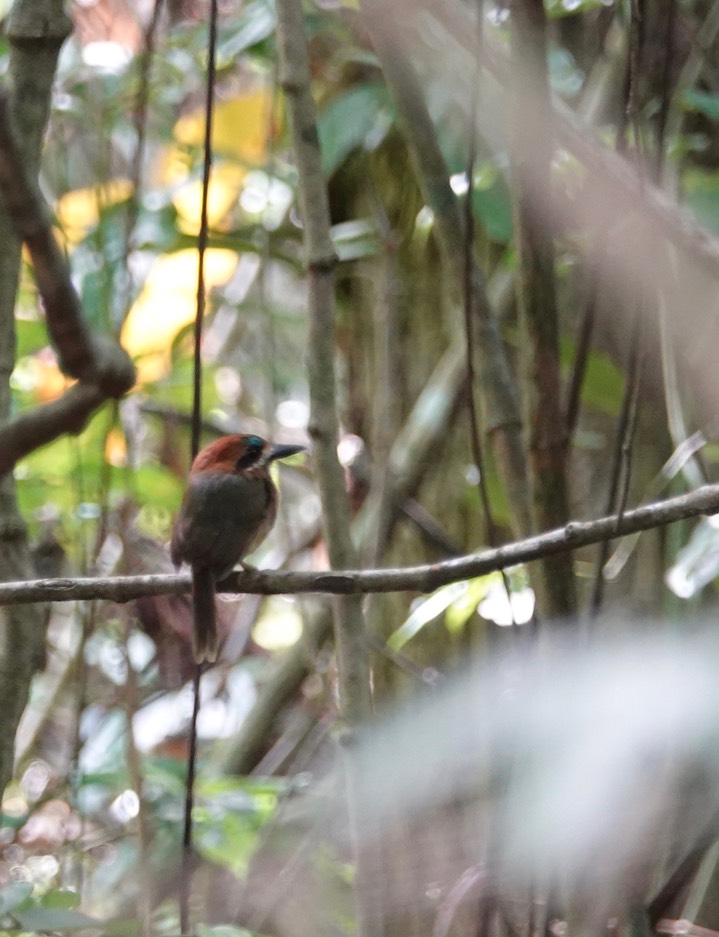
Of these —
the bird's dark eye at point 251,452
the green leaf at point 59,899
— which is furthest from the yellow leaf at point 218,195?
the green leaf at point 59,899

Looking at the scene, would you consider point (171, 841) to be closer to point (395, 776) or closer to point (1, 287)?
point (1, 287)

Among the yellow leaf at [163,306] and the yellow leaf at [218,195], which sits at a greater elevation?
the yellow leaf at [218,195]

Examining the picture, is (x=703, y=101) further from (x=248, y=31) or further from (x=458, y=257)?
(x=248, y=31)

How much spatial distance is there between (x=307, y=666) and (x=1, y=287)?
6.36ft

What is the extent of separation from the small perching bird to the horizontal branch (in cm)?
56

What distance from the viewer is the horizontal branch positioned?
1.30 meters

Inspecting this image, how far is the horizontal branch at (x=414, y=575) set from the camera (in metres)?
1.30

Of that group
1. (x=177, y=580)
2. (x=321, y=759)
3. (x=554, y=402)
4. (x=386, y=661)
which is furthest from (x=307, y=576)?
(x=321, y=759)

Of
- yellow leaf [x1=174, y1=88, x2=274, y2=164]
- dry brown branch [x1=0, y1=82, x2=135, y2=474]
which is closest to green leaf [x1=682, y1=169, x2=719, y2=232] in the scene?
dry brown branch [x1=0, y1=82, x2=135, y2=474]

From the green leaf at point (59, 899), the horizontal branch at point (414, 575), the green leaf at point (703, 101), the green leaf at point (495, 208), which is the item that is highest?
the green leaf at point (703, 101)

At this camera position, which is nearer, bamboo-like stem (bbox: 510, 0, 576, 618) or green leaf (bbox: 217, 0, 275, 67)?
bamboo-like stem (bbox: 510, 0, 576, 618)

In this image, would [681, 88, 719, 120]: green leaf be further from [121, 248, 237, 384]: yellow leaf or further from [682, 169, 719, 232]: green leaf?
[121, 248, 237, 384]: yellow leaf

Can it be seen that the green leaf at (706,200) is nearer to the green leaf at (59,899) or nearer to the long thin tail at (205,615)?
the long thin tail at (205,615)

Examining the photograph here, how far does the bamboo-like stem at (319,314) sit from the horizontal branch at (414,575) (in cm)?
14
